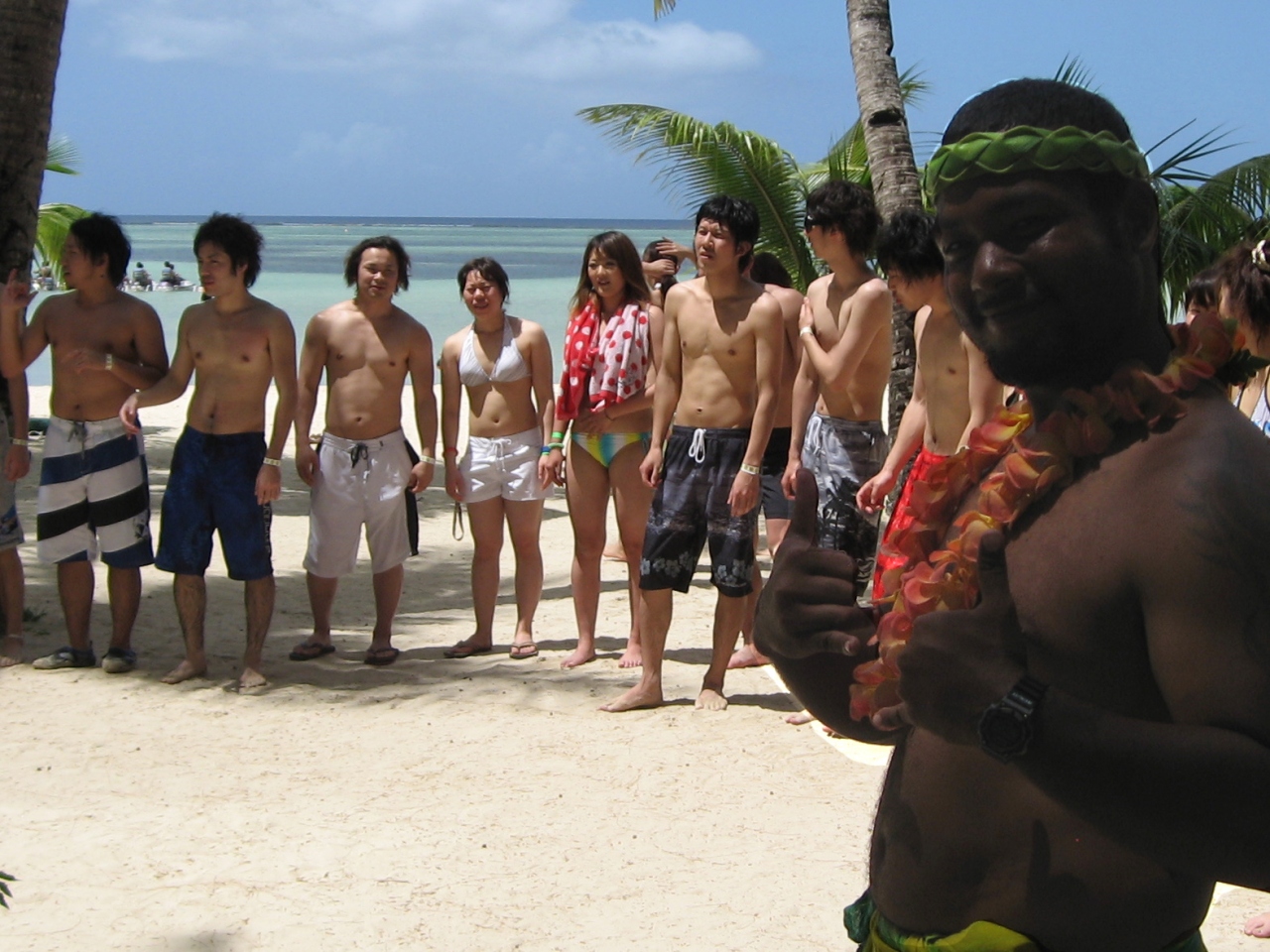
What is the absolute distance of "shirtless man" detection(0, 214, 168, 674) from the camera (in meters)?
6.52

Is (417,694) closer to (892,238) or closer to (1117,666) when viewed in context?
(892,238)

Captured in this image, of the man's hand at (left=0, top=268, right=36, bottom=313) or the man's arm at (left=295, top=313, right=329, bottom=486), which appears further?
the man's arm at (left=295, top=313, right=329, bottom=486)

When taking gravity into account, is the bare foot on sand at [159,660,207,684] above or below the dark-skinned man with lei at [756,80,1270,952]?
below

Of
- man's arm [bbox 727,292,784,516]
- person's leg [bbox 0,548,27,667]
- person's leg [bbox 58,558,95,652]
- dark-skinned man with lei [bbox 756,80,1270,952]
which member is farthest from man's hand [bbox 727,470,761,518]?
dark-skinned man with lei [bbox 756,80,1270,952]

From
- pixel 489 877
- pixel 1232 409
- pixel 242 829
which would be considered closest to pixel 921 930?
pixel 1232 409

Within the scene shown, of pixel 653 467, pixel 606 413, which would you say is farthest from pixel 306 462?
pixel 653 467

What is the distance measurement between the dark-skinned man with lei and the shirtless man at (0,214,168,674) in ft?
18.0

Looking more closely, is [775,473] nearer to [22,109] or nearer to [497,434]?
[497,434]

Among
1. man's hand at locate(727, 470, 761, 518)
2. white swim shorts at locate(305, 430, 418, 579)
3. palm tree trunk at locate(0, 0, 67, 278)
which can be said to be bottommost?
white swim shorts at locate(305, 430, 418, 579)

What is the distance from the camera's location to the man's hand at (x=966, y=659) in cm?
145

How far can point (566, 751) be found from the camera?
5.45 meters

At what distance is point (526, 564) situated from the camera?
284 inches

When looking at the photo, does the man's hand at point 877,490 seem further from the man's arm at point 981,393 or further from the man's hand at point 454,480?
the man's hand at point 454,480

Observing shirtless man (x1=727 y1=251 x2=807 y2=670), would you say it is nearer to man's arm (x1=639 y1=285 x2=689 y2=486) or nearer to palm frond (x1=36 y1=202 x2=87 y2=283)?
man's arm (x1=639 y1=285 x2=689 y2=486)
